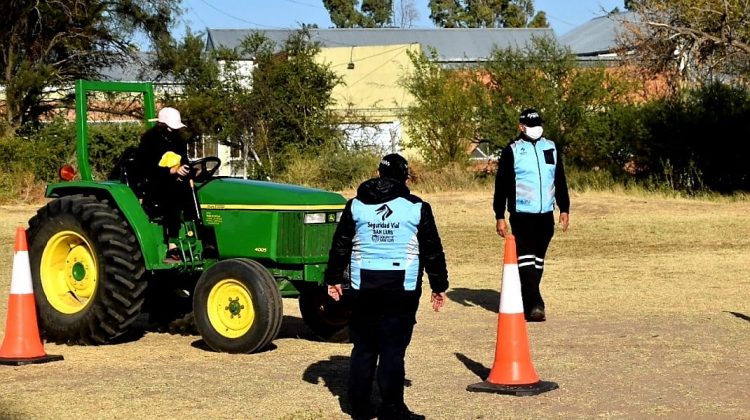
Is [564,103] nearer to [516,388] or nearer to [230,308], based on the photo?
[230,308]

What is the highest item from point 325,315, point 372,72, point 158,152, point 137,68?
point 372,72

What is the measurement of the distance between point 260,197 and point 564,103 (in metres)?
23.5

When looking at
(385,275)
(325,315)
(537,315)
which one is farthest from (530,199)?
(385,275)

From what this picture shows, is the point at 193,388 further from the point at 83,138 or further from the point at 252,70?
the point at 252,70

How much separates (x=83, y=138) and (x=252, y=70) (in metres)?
28.3

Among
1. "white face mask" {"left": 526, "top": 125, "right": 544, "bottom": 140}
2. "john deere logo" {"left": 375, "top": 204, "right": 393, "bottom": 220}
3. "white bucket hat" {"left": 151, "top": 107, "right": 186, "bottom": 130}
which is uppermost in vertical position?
"white bucket hat" {"left": 151, "top": 107, "right": 186, "bottom": 130}

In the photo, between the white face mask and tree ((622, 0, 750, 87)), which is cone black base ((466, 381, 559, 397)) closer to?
the white face mask

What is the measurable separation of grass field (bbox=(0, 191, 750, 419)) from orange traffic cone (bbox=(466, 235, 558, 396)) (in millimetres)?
100

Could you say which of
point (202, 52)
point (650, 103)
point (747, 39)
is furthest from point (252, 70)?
point (747, 39)

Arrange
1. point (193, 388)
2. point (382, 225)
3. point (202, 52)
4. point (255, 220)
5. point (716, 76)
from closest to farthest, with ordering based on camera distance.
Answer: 1. point (382, 225)
2. point (193, 388)
3. point (255, 220)
4. point (716, 76)
5. point (202, 52)

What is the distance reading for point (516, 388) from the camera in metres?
8.32

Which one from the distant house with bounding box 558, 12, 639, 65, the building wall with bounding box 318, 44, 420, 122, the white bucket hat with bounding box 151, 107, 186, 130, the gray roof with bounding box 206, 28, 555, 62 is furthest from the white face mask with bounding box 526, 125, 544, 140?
the gray roof with bounding box 206, 28, 555, 62

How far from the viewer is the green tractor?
1013 centimetres

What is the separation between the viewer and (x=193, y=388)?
8.68m
